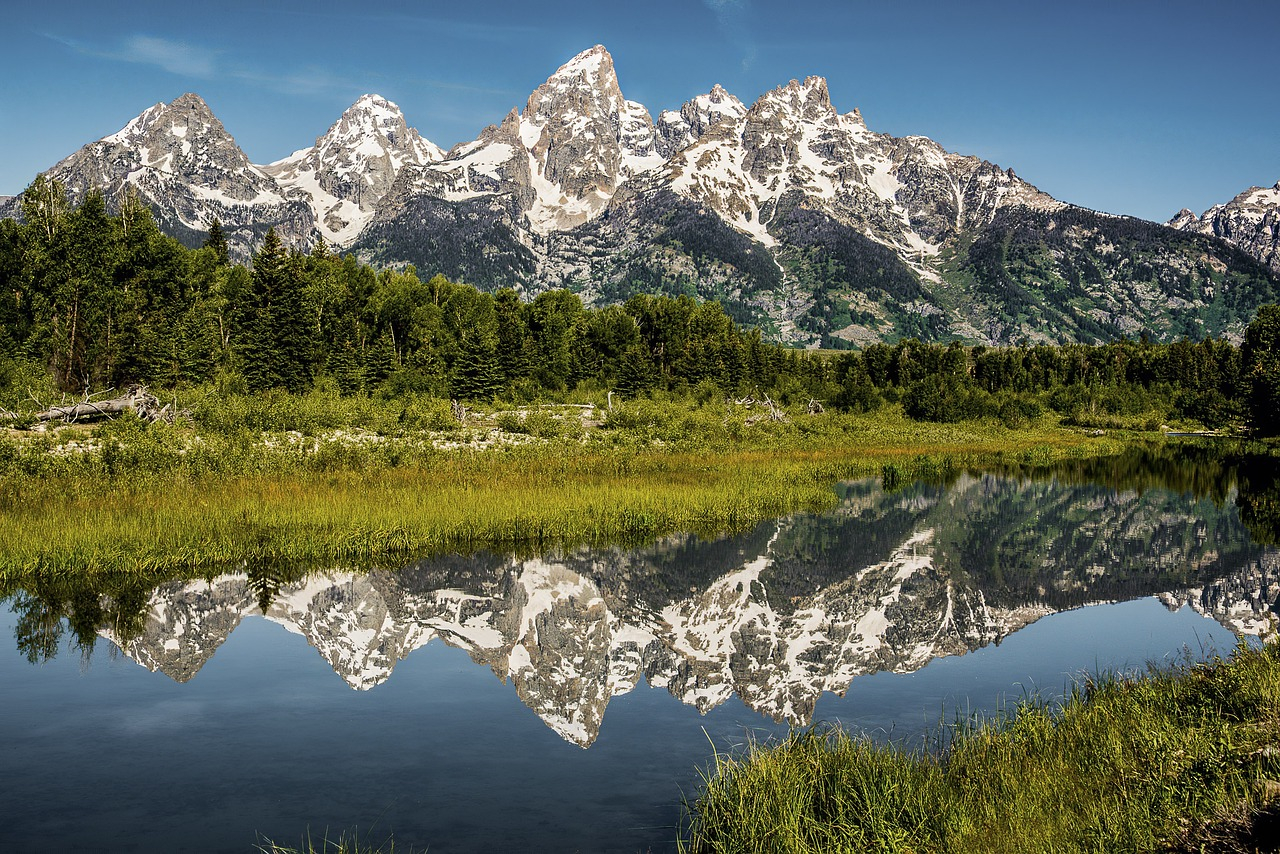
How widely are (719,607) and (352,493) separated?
13784mm

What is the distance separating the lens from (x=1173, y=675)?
1453 cm

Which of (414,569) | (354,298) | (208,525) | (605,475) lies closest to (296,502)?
(208,525)

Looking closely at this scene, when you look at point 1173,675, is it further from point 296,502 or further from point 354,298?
point 354,298

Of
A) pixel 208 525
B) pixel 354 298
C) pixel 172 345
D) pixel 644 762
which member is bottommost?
pixel 644 762

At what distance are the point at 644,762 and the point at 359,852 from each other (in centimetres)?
441

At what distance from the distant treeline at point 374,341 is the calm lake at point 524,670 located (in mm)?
32661

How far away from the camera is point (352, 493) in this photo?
2953 centimetres

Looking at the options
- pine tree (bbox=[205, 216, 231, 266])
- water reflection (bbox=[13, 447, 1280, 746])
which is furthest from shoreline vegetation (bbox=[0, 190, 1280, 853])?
water reflection (bbox=[13, 447, 1280, 746])

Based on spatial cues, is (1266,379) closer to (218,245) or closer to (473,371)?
(473,371)

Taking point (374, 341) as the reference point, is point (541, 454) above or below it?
below

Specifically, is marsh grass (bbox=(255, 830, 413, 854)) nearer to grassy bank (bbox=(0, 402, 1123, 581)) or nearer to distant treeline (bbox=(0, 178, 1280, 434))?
grassy bank (bbox=(0, 402, 1123, 581))

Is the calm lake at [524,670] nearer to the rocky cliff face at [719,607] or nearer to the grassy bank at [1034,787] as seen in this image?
the rocky cliff face at [719,607]

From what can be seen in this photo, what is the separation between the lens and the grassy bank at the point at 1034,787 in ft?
27.4

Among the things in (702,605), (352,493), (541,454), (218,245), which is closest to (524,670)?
(702,605)
